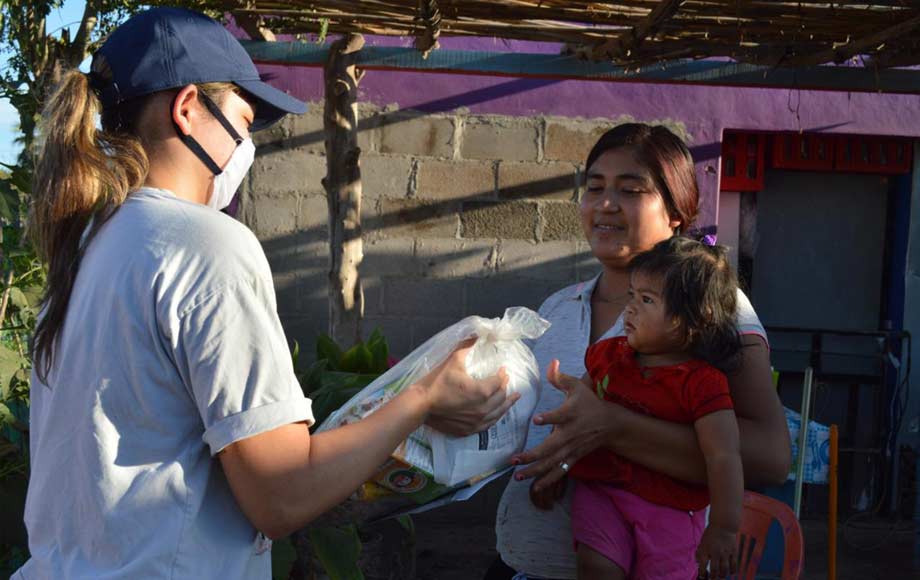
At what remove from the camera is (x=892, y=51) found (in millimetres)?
3283

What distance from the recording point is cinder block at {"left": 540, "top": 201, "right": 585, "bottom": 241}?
5520 mm

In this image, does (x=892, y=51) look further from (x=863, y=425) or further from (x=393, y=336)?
(x=863, y=425)

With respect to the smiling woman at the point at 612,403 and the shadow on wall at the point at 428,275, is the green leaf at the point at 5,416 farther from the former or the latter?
the shadow on wall at the point at 428,275

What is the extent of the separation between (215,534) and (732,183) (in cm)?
527

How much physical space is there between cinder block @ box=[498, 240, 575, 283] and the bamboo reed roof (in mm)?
2106

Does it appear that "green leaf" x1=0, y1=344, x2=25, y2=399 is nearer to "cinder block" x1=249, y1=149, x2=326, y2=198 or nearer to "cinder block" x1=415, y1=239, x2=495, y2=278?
"cinder block" x1=249, y1=149, x2=326, y2=198

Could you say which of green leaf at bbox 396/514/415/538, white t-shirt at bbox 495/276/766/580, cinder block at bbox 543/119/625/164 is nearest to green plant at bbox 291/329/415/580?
green leaf at bbox 396/514/415/538

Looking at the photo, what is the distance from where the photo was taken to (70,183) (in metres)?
1.33

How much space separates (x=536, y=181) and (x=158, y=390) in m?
4.40

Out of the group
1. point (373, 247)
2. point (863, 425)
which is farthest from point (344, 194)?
point (863, 425)

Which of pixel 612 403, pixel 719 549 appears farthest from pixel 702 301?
pixel 719 549

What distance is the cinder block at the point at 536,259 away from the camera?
5.52 m

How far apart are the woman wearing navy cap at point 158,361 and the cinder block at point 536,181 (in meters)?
4.15

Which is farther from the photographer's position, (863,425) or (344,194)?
(863,425)
